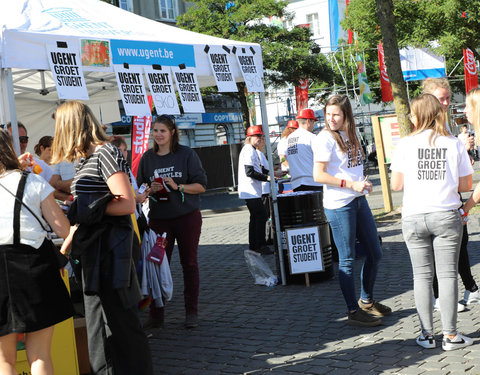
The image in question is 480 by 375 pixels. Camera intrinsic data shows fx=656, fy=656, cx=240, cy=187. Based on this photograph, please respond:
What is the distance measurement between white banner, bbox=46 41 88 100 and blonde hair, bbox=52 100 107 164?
1.57 meters

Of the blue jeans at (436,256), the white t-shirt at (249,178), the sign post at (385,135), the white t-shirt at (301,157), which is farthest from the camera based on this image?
the sign post at (385,135)

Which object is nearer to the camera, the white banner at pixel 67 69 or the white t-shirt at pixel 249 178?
the white banner at pixel 67 69

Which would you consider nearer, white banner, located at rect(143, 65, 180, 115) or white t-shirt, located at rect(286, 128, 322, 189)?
white banner, located at rect(143, 65, 180, 115)

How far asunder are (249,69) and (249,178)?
8.39 ft

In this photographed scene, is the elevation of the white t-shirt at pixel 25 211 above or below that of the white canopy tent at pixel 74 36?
below

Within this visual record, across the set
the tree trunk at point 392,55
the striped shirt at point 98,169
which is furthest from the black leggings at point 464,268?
the tree trunk at point 392,55

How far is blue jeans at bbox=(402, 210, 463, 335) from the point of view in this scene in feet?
14.7

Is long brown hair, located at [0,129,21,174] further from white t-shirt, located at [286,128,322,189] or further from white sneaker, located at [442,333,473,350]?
white t-shirt, located at [286,128,322,189]

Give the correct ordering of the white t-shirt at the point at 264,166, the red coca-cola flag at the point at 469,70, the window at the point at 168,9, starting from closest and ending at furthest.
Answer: the white t-shirt at the point at 264,166
the red coca-cola flag at the point at 469,70
the window at the point at 168,9

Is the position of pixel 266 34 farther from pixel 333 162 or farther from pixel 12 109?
pixel 12 109

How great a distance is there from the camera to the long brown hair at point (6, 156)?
3590 mm

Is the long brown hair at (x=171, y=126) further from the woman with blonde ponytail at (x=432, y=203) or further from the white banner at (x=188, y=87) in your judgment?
the woman with blonde ponytail at (x=432, y=203)

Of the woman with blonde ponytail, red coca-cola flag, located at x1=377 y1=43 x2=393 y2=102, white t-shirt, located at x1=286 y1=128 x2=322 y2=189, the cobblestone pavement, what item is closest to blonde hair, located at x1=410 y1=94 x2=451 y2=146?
the woman with blonde ponytail

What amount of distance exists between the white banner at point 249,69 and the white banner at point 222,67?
0.17m
